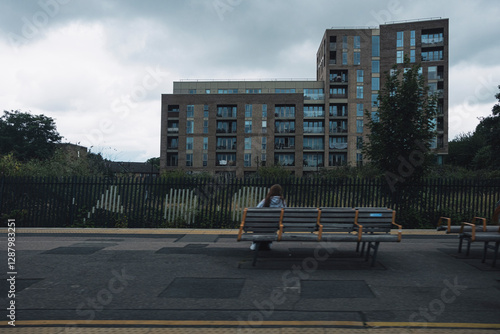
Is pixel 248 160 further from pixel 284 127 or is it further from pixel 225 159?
pixel 284 127

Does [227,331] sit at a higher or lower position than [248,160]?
lower

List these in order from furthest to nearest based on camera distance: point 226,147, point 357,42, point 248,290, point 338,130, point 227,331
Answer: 1. point 226,147
2. point 338,130
3. point 357,42
4. point 248,290
5. point 227,331

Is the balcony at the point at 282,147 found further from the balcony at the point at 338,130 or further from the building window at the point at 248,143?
the balcony at the point at 338,130

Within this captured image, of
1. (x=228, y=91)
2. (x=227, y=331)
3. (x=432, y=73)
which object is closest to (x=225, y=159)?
(x=228, y=91)

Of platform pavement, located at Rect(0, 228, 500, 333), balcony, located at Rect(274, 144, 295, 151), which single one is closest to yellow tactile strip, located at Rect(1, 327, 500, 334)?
platform pavement, located at Rect(0, 228, 500, 333)

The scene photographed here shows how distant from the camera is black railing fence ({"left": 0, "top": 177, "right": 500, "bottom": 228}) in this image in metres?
13.5

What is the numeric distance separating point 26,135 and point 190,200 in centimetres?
6086

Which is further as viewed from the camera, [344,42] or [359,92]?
[359,92]

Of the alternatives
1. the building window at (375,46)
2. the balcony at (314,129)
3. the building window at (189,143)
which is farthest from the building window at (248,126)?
the building window at (375,46)

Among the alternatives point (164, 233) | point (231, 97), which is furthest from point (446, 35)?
point (164, 233)

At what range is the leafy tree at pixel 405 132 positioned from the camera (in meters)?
13.5

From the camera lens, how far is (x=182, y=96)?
63875 millimetres

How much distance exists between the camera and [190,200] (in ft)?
44.7

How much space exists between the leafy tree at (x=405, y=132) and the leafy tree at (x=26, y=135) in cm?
5854
